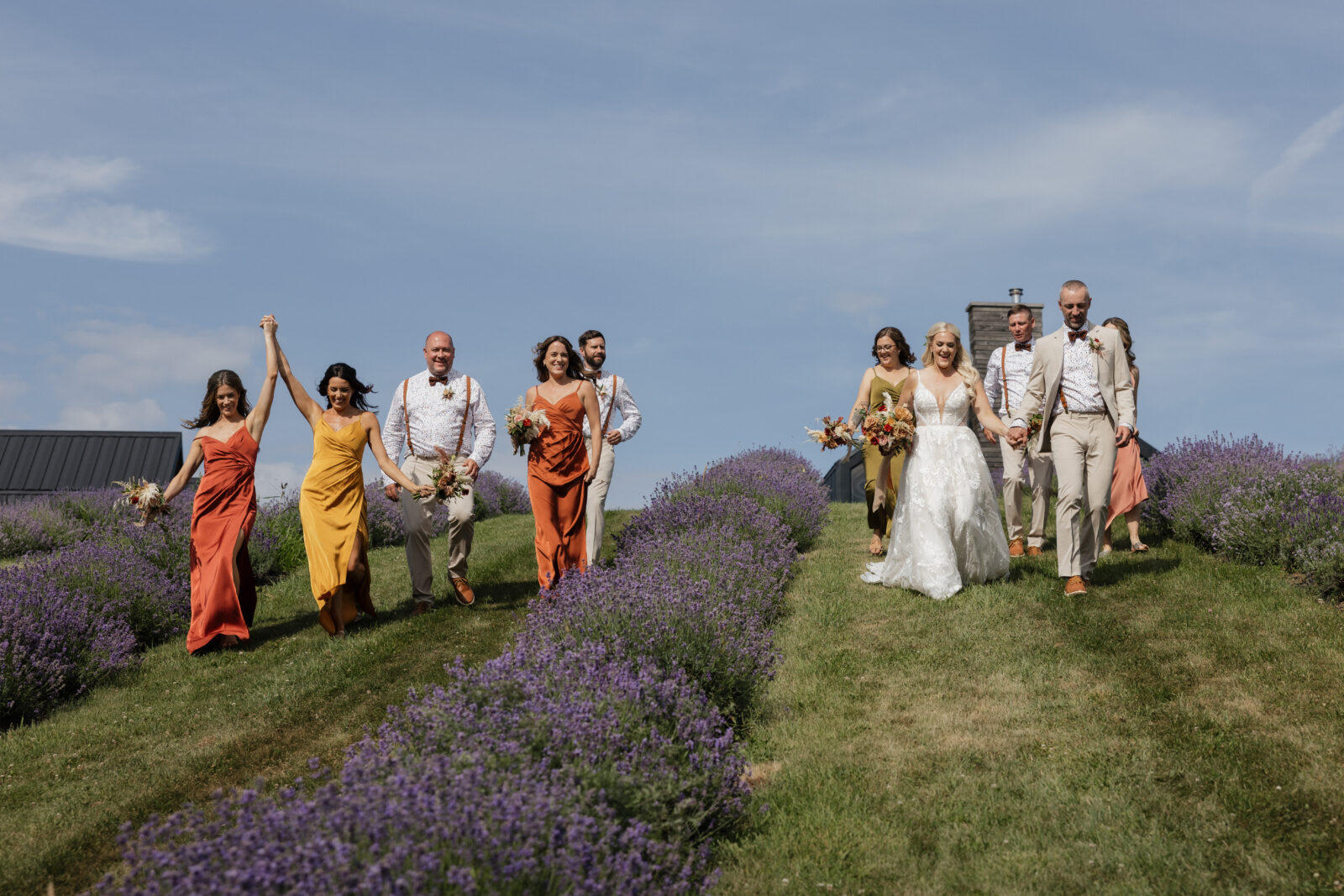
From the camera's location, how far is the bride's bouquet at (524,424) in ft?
29.1

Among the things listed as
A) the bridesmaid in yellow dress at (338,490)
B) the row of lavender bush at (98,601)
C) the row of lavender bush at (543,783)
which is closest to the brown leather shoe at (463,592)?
the bridesmaid in yellow dress at (338,490)

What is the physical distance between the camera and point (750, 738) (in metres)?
5.77

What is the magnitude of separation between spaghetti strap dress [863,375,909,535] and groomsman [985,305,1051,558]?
1278 millimetres

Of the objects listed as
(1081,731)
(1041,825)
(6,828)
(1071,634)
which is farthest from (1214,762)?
(6,828)

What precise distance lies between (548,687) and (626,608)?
1.44 metres

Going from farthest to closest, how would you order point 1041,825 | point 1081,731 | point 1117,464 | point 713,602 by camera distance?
point 1117,464
point 713,602
point 1081,731
point 1041,825

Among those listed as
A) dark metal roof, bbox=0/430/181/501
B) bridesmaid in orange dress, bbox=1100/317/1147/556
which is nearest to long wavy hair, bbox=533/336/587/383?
bridesmaid in orange dress, bbox=1100/317/1147/556

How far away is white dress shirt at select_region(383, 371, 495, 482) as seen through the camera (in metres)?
9.24

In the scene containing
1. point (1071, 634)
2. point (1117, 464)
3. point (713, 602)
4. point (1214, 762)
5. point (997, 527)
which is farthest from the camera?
point (1117, 464)

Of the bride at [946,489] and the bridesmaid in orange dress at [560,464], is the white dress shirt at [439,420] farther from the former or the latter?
the bride at [946,489]

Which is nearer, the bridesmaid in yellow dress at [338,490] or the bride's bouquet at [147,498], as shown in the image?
the bridesmaid in yellow dress at [338,490]

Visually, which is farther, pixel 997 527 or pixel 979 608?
pixel 997 527

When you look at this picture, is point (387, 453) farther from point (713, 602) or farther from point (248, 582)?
point (713, 602)

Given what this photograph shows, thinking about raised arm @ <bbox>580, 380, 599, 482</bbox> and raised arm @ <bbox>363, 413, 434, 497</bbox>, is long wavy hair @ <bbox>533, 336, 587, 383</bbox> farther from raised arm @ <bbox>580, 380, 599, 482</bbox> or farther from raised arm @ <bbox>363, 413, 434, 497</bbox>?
raised arm @ <bbox>363, 413, 434, 497</bbox>
